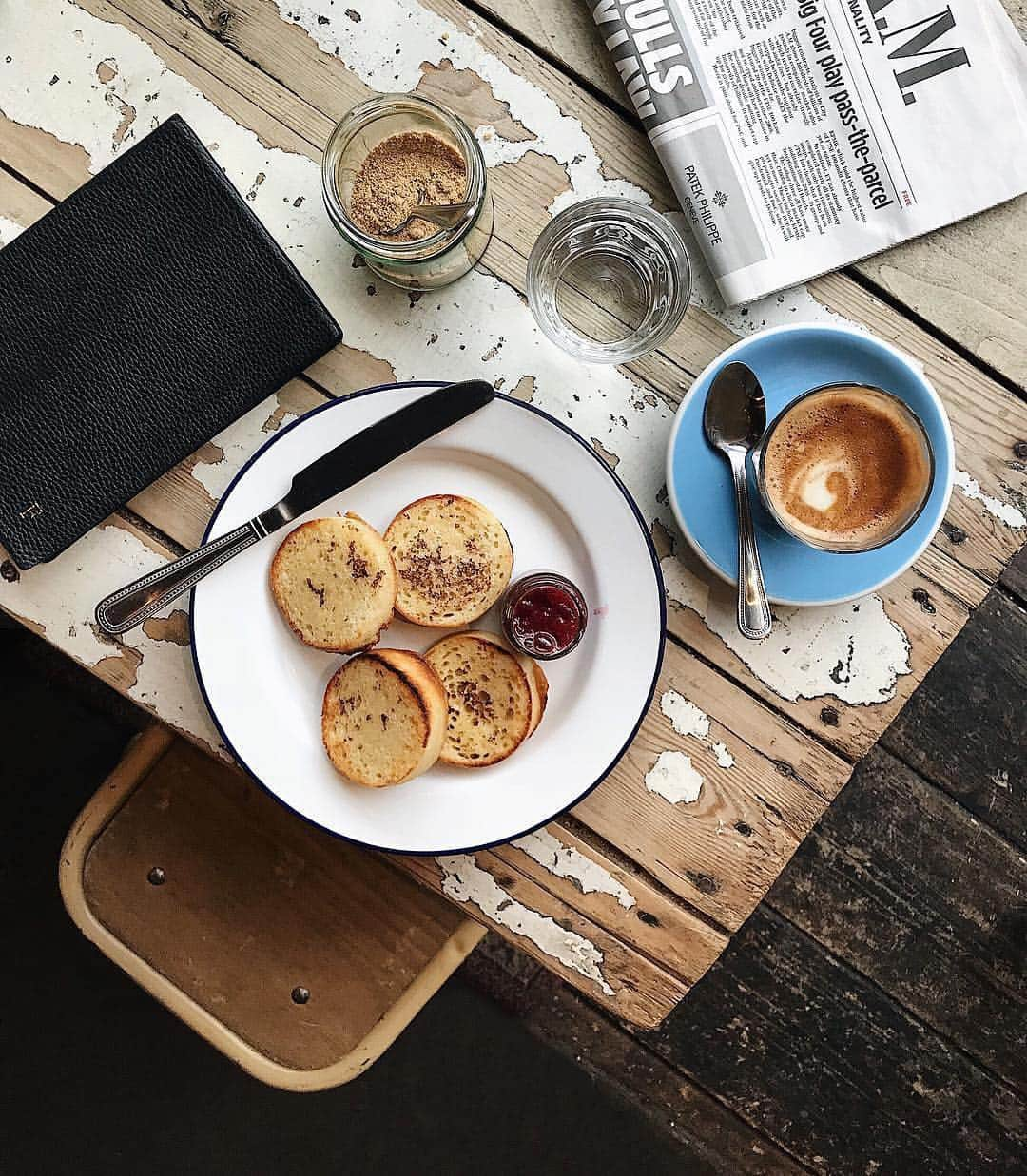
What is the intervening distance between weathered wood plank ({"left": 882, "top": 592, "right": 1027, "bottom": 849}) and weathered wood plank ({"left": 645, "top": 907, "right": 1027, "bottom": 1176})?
0.33m

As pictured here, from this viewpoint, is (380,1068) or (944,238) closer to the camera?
(944,238)

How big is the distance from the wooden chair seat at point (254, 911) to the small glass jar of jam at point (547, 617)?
35 cm

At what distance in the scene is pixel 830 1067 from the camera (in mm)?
1519

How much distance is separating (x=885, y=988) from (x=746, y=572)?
0.87m

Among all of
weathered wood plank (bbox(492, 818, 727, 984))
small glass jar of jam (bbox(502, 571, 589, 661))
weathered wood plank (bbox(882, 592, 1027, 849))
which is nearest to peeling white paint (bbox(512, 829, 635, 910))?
weathered wood plank (bbox(492, 818, 727, 984))

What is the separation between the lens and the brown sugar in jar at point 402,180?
3.06 ft

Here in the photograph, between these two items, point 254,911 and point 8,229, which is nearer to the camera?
point 8,229

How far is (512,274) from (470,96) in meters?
0.18

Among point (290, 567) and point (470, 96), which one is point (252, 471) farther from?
point (470, 96)

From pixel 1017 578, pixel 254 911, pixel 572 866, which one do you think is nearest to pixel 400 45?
pixel 572 866

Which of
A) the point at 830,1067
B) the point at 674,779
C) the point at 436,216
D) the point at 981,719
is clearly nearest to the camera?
the point at 436,216

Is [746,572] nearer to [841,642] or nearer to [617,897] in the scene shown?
[841,642]

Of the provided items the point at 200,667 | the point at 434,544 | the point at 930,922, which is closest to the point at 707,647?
the point at 434,544

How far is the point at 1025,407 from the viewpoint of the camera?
1.00 m
